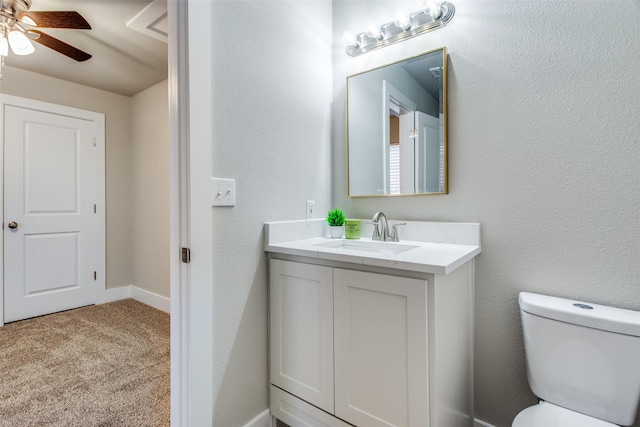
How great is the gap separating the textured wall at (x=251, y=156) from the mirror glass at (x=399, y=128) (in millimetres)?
300

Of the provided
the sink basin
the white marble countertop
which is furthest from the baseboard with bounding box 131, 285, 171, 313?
the sink basin

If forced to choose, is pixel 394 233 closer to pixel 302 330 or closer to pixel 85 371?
pixel 302 330

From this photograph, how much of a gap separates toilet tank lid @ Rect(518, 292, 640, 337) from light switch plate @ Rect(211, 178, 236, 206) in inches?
49.4

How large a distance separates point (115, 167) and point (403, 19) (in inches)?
132

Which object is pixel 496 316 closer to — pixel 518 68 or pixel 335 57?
pixel 518 68

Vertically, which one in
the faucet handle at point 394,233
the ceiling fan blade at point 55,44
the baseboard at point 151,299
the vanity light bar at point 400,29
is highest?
the ceiling fan blade at point 55,44

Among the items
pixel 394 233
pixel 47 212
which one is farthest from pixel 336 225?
pixel 47 212

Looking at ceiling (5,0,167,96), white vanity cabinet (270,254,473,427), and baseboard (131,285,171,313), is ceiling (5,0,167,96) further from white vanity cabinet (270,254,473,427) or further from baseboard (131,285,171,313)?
baseboard (131,285,171,313)

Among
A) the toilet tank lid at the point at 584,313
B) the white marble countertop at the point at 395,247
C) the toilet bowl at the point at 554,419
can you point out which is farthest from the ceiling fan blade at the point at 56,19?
the toilet bowl at the point at 554,419

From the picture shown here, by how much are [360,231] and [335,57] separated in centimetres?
111

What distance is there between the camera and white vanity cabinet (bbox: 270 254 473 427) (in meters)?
0.98

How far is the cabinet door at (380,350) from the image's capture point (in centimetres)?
98

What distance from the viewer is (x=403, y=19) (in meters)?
1.54

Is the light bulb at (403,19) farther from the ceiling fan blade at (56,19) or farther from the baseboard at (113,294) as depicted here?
the baseboard at (113,294)
